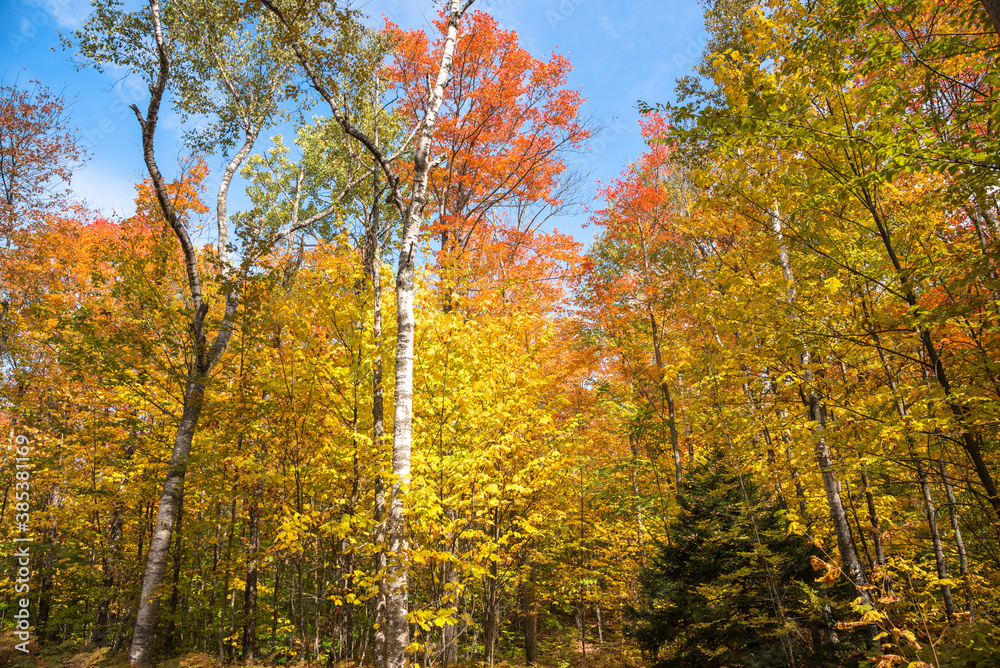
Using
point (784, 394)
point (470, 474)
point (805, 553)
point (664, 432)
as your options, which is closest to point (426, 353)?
point (470, 474)

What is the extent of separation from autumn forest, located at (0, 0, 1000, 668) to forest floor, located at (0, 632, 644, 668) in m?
0.16

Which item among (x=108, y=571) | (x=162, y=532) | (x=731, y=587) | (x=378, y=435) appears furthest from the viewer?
(x=108, y=571)

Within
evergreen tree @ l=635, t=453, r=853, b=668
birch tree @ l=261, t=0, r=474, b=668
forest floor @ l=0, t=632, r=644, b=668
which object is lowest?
forest floor @ l=0, t=632, r=644, b=668

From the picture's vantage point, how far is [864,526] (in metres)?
6.88

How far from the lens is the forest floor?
651cm

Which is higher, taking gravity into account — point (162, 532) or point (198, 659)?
point (162, 532)

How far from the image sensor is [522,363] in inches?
311

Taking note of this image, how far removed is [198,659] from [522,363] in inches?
265

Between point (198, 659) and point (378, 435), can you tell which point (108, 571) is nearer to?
point (198, 659)

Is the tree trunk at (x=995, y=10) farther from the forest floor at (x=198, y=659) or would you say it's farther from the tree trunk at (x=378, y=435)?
the forest floor at (x=198, y=659)

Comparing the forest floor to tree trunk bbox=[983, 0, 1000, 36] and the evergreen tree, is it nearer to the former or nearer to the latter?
the evergreen tree

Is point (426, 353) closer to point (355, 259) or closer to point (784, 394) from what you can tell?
point (355, 259)

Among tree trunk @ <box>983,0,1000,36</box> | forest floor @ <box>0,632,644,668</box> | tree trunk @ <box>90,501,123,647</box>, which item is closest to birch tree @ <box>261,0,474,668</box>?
forest floor @ <box>0,632,644,668</box>

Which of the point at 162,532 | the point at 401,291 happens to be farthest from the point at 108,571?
the point at 401,291
